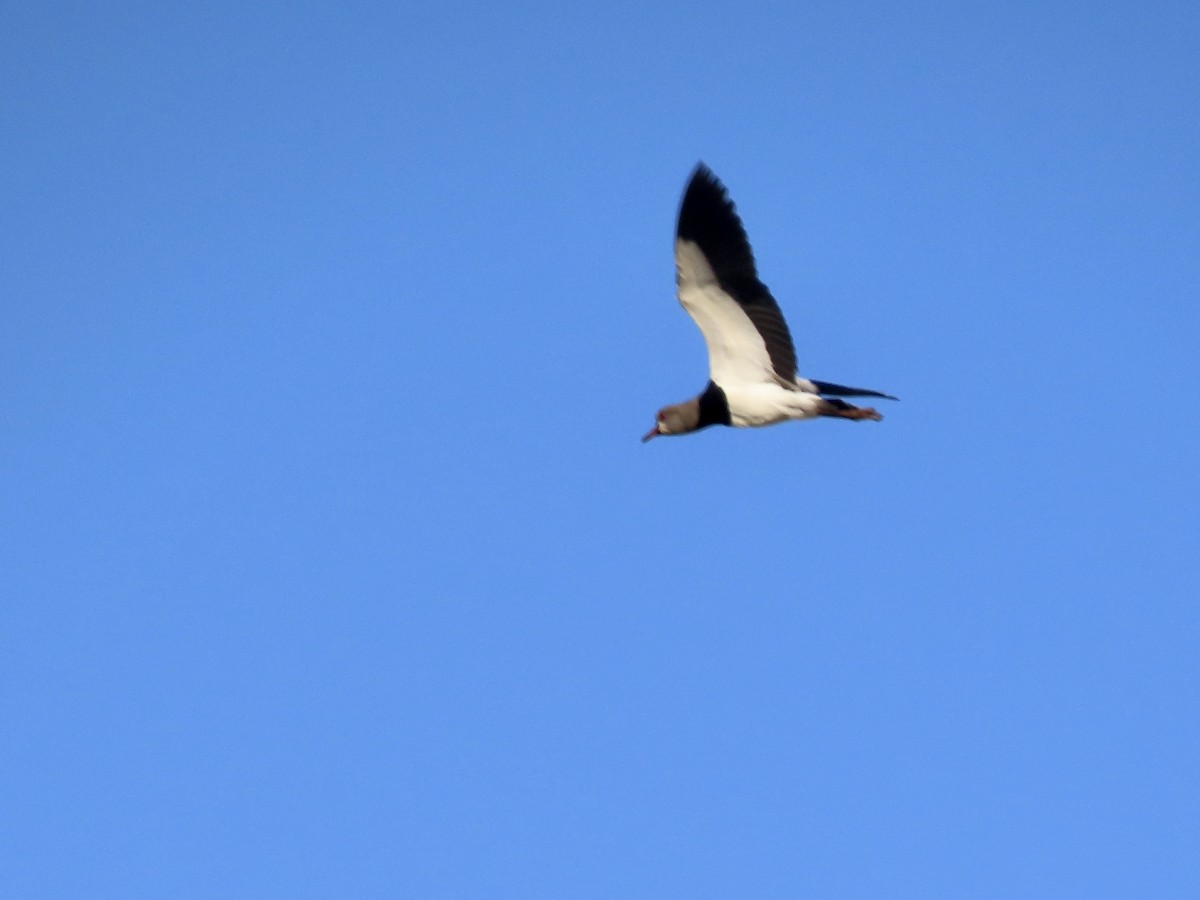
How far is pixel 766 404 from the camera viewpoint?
2202 cm

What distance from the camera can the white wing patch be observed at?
70.6ft

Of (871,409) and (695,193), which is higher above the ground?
(695,193)

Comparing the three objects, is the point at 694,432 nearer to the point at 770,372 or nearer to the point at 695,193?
the point at 770,372

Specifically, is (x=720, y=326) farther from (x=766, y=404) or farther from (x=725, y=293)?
(x=766, y=404)

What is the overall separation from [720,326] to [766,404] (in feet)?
2.85

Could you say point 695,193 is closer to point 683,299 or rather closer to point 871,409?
point 683,299

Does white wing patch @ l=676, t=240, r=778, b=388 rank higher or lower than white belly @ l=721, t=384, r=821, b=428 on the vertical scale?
higher

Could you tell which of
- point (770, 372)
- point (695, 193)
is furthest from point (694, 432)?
point (695, 193)

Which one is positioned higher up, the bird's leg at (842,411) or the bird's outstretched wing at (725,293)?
the bird's outstretched wing at (725,293)

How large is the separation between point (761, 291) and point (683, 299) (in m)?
0.77

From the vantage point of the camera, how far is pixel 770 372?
72.3 ft

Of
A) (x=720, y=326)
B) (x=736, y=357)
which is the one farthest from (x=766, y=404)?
(x=720, y=326)

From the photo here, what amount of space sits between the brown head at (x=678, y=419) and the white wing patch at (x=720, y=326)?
1.27ft

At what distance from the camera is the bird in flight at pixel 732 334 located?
2136 centimetres
